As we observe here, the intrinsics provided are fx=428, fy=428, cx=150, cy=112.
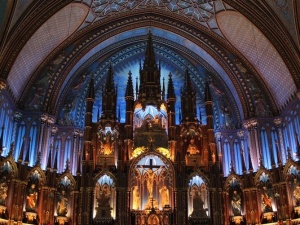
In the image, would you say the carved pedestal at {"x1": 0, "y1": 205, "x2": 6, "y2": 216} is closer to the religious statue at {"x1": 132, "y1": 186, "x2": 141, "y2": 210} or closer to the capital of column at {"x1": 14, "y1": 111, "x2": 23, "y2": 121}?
the capital of column at {"x1": 14, "y1": 111, "x2": 23, "y2": 121}

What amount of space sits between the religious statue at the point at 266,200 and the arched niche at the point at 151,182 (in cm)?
567

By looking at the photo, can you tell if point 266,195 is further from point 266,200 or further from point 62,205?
point 62,205

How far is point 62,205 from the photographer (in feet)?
87.5

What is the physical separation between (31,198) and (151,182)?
761 cm

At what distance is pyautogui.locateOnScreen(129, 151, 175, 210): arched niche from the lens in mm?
27312

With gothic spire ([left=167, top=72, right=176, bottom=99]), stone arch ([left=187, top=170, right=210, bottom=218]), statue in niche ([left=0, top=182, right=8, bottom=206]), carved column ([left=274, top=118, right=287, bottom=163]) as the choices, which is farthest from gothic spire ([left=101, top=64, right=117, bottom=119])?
carved column ([left=274, top=118, right=287, bottom=163])

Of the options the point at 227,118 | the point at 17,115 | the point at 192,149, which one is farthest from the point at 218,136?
the point at 17,115

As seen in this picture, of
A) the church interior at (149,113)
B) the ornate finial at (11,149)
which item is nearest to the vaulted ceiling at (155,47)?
the church interior at (149,113)

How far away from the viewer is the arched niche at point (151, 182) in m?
27.3

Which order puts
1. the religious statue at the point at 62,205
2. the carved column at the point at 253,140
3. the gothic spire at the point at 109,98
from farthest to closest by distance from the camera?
the gothic spire at the point at 109,98 < the carved column at the point at 253,140 < the religious statue at the point at 62,205

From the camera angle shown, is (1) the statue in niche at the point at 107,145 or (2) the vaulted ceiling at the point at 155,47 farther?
(1) the statue in niche at the point at 107,145

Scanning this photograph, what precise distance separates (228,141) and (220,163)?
2727 millimetres

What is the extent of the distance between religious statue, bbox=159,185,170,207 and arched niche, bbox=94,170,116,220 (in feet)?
10.2

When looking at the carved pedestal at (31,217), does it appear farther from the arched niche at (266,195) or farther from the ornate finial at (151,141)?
the arched niche at (266,195)
